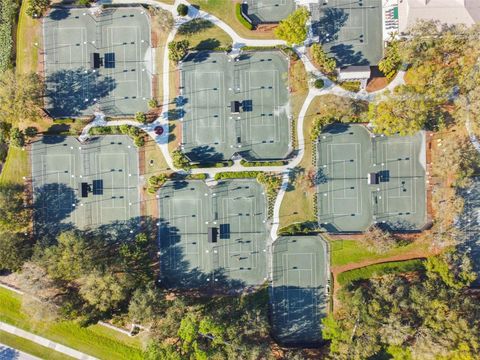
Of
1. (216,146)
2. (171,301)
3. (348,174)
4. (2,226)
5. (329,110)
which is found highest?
(329,110)

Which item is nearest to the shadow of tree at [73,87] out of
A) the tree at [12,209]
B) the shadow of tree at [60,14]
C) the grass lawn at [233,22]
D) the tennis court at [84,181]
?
the tennis court at [84,181]

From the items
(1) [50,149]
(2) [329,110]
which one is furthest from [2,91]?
(2) [329,110]

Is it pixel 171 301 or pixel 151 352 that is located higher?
pixel 171 301

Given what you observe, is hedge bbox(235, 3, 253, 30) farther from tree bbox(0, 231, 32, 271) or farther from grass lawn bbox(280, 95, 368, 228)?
tree bbox(0, 231, 32, 271)

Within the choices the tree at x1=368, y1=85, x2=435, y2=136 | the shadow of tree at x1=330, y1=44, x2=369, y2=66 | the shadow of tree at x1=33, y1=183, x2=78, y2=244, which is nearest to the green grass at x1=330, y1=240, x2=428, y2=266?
the tree at x1=368, y1=85, x2=435, y2=136

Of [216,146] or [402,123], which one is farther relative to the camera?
[216,146]

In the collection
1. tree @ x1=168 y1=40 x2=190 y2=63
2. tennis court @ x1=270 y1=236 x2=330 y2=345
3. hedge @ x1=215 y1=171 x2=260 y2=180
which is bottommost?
tennis court @ x1=270 y1=236 x2=330 y2=345

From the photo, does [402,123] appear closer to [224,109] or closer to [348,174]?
[348,174]
